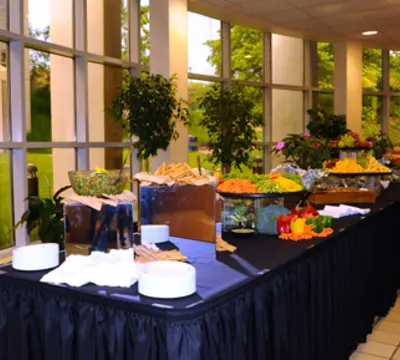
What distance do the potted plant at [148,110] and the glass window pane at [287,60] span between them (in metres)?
3.91

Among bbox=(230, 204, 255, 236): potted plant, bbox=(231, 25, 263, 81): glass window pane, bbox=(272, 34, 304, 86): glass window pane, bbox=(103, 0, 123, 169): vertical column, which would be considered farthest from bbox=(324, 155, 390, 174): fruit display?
bbox=(272, 34, 304, 86): glass window pane

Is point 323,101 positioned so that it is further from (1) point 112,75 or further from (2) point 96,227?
(2) point 96,227

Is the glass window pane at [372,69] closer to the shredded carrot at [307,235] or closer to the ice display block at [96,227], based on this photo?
the shredded carrot at [307,235]

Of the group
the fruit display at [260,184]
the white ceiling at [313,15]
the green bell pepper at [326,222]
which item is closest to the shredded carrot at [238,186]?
the fruit display at [260,184]

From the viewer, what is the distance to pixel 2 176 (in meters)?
4.89

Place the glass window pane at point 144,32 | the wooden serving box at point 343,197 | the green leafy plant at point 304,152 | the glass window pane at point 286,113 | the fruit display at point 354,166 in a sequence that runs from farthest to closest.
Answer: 1. the glass window pane at point 286,113
2. the glass window pane at point 144,32
3. the fruit display at point 354,166
4. the wooden serving box at point 343,197
5. the green leafy plant at point 304,152

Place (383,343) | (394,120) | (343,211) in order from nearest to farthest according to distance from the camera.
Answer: (343,211) < (383,343) < (394,120)

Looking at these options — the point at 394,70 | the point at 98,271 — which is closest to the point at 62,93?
the point at 98,271

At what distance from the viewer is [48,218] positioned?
3775mm

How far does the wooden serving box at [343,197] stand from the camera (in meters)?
3.64

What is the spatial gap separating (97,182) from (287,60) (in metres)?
8.26

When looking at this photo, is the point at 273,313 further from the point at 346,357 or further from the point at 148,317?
the point at 346,357

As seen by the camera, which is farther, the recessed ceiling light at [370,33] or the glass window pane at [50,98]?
the recessed ceiling light at [370,33]

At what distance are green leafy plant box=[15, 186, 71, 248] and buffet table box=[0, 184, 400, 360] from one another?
180 cm
